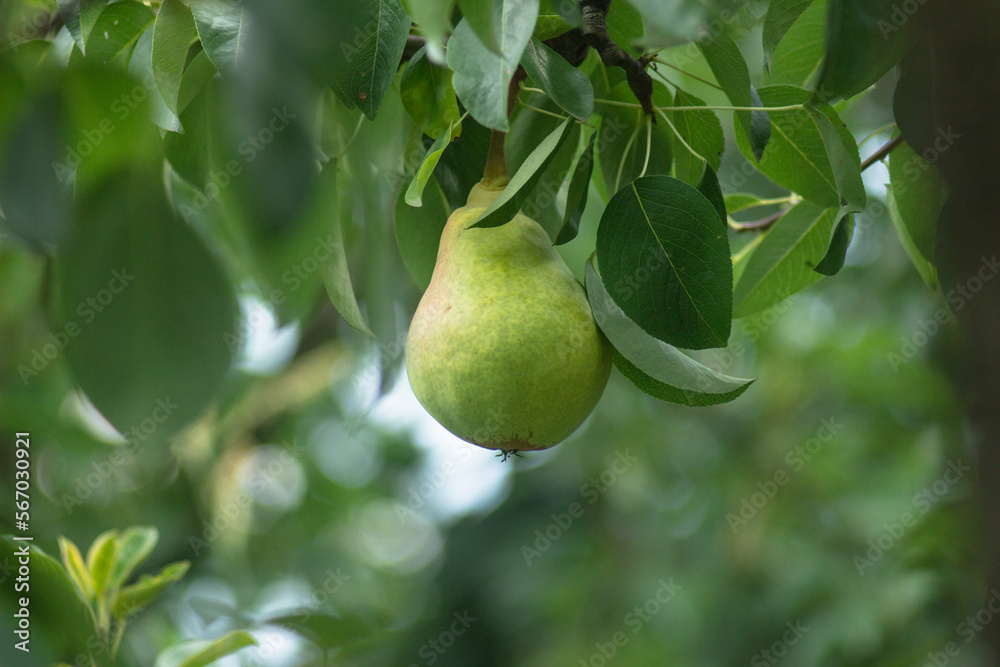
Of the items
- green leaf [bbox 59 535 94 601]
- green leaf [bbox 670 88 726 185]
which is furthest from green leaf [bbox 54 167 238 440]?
green leaf [bbox 59 535 94 601]

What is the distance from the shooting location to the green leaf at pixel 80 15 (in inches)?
28.5

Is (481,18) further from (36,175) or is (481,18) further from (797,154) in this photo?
(797,154)

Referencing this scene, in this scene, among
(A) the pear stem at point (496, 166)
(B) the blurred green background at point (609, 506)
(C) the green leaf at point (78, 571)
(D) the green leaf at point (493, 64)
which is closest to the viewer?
(D) the green leaf at point (493, 64)

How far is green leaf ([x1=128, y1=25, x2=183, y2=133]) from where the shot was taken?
644 mm

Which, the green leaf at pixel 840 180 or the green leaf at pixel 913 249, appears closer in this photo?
the green leaf at pixel 840 180

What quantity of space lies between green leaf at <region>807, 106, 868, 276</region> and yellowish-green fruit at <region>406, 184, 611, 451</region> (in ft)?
0.74

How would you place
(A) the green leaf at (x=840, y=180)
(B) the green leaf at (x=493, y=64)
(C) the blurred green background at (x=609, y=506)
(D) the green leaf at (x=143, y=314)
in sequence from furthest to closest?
1. (C) the blurred green background at (x=609, y=506)
2. (A) the green leaf at (x=840, y=180)
3. (B) the green leaf at (x=493, y=64)
4. (D) the green leaf at (x=143, y=314)

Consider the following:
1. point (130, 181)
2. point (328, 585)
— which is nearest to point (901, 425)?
point (328, 585)

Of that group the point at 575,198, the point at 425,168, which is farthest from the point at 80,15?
the point at 575,198

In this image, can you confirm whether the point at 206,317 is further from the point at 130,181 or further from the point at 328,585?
the point at 328,585

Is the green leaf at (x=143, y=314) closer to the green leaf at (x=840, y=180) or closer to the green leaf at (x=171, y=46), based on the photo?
the green leaf at (x=171, y=46)

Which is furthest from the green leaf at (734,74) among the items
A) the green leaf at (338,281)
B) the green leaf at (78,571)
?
the green leaf at (78,571)

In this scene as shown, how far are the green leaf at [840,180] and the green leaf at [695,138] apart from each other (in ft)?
0.39

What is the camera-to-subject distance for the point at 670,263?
689 mm
